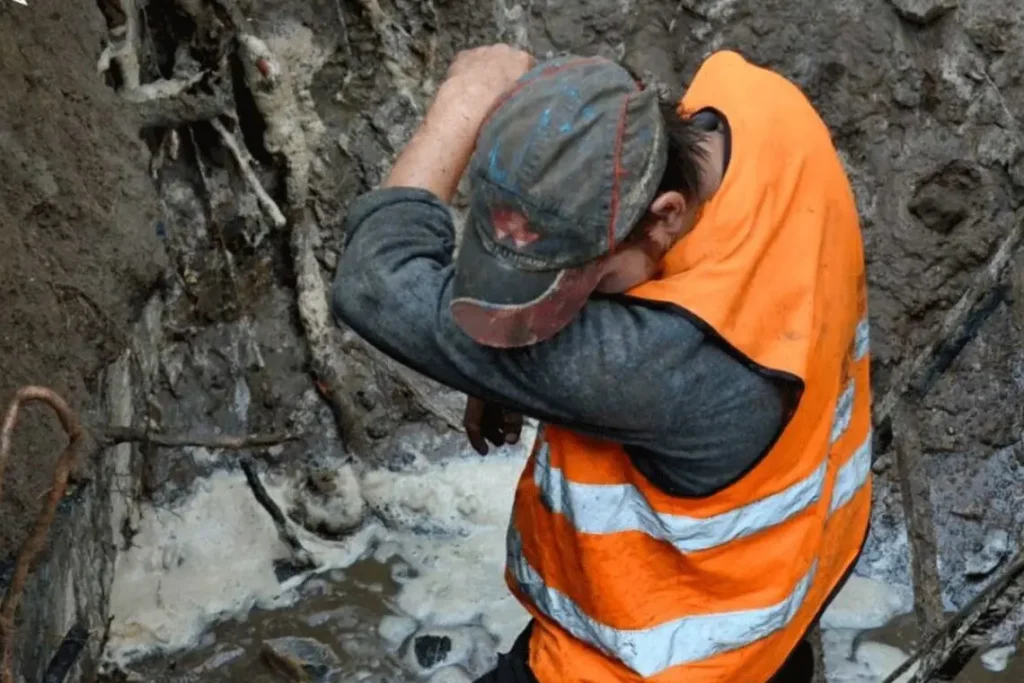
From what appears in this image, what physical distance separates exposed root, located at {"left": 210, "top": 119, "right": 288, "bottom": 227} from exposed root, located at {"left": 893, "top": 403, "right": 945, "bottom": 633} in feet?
5.74

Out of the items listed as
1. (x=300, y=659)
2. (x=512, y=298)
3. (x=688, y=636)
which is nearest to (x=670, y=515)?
(x=688, y=636)

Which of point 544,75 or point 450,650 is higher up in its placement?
point 544,75

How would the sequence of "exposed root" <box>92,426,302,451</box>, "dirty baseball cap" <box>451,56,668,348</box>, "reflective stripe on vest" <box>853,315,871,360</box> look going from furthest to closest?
"exposed root" <box>92,426,302,451</box> → "reflective stripe on vest" <box>853,315,871,360</box> → "dirty baseball cap" <box>451,56,668,348</box>

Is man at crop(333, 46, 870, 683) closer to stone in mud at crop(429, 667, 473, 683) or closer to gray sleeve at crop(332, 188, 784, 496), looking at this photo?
gray sleeve at crop(332, 188, 784, 496)

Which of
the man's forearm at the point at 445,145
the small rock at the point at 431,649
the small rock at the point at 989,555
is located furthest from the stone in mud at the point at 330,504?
the man's forearm at the point at 445,145

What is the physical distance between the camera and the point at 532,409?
1.44 metres

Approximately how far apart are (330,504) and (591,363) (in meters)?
2.09

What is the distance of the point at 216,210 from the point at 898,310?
6.07 feet

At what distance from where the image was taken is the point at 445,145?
5.01 feet

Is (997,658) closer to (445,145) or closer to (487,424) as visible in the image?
(487,424)

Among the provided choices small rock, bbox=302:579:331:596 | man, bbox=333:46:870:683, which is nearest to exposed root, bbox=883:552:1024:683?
man, bbox=333:46:870:683

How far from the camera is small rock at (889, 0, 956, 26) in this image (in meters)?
3.25

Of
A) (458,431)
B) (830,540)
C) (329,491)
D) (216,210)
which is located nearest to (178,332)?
(216,210)

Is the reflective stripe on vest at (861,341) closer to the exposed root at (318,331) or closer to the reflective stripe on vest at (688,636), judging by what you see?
the reflective stripe on vest at (688,636)
